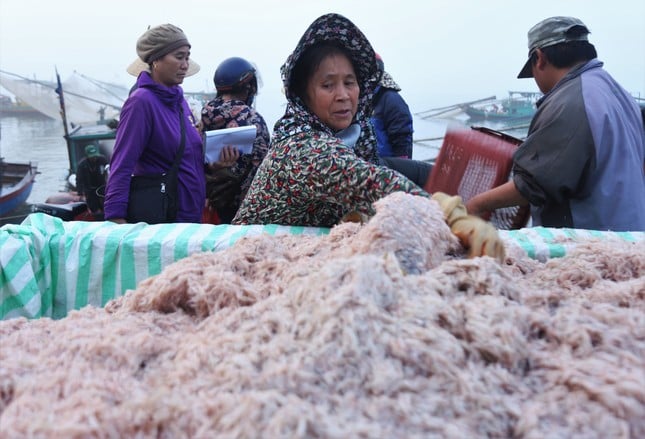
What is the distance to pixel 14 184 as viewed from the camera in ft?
51.9

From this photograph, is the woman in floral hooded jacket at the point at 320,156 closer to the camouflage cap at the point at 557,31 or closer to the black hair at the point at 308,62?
the black hair at the point at 308,62

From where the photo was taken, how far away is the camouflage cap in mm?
2459

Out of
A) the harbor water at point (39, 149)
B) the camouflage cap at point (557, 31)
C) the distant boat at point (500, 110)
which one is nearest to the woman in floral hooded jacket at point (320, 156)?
the camouflage cap at point (557, 31)

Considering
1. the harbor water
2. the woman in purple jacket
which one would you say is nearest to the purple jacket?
the woman in purple jacket

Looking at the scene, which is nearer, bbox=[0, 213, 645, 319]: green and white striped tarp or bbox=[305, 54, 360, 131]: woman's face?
bbox=[0, 213, 645, 319]: green and white striped tarp

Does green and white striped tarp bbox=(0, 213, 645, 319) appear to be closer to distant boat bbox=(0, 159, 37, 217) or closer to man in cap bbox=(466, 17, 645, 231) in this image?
man in cap bbox=(466, 17, 645, 231)

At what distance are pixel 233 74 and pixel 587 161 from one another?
2.55 m

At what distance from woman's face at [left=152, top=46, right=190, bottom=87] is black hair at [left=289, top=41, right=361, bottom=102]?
1.26 m

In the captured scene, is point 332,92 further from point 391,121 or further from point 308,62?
point 391,121

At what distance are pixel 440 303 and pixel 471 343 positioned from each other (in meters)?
0.09

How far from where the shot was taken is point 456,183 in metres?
2.24

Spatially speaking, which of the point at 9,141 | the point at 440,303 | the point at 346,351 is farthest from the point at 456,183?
the point at 9,141

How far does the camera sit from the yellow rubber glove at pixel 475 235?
3.91 ft

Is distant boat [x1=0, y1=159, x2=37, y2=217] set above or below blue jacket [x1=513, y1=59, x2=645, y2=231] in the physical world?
below
